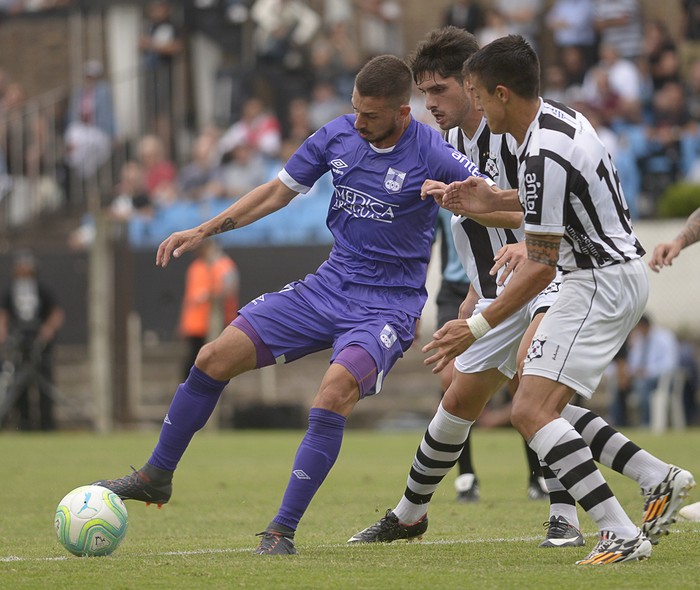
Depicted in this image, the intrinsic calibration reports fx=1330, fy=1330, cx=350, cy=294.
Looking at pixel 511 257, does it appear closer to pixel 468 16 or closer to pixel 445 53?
pixel 445 53

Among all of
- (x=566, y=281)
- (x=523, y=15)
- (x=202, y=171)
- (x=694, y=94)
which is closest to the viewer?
(x=566, y=281)

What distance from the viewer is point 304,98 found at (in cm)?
2261

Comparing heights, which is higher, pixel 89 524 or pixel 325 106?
pixel 325 106

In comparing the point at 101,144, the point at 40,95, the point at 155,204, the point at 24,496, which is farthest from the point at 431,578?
the point at 40,95

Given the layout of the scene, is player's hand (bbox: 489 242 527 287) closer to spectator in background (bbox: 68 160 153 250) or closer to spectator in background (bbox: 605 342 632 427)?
spectator in background (bbox: 605 342 632 427)

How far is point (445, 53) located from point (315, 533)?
2821mm

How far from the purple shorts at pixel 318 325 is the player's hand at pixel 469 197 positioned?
2.54ft

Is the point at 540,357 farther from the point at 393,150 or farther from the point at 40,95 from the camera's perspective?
the point at 40,95

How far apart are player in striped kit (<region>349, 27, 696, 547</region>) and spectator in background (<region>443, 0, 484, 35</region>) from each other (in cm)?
1428

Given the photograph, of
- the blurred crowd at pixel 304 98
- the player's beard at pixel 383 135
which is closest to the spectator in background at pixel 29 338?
the blurred crowd at pixel 304 98

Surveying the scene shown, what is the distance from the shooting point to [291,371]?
19.9 m

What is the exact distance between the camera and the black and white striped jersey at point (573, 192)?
5820 millimetres

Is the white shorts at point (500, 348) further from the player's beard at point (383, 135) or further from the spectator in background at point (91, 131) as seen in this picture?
the spectator in background at point (91, 131)

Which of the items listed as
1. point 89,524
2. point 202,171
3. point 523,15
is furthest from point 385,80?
point 523,15
